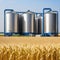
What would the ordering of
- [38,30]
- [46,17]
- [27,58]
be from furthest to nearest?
1. [38,30]
2. [46,17]
3. [27,58]

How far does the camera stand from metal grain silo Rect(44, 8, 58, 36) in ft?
68.6

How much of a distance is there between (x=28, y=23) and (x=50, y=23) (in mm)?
1937

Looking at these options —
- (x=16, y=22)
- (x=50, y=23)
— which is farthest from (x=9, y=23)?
(x=50, y=23)

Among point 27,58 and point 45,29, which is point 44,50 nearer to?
point 27,58

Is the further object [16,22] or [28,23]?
[16,22]

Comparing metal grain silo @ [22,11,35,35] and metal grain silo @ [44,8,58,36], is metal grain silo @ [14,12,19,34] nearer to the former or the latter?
metal grain silo @ [22,11,35,35]

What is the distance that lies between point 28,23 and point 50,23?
1937 millimetres

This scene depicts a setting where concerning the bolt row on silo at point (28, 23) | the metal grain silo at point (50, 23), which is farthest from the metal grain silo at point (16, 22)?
the metal grain silo at point (50, 23)

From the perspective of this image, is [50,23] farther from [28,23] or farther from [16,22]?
[16,22]

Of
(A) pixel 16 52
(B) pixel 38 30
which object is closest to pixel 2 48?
(A) pixel 16 52

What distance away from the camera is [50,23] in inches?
823

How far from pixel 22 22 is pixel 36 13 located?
5.91 feet

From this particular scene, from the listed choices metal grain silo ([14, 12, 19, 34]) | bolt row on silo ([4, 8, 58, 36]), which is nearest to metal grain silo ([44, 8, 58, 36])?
bolt row on silo ([4, 8, 58, 36])

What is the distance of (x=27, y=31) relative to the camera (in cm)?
2141
